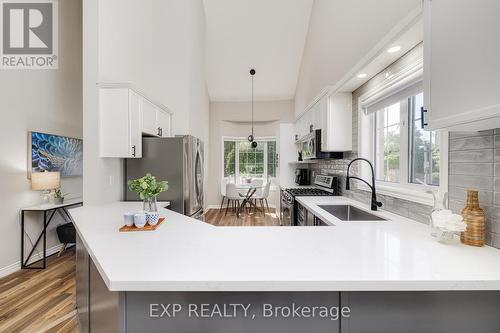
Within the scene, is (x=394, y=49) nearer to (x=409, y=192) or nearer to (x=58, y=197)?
(x=409, y=192)

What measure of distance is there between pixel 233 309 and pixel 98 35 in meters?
2.93

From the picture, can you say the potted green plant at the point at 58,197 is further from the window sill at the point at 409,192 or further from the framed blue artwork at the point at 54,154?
the window sill at the point at 409,192

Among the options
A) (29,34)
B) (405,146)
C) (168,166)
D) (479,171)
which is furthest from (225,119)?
(479,171)

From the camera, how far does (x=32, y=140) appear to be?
9.62ft

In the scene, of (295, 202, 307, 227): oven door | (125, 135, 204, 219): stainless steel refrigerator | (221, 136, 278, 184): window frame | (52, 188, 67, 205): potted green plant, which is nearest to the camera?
(295, 202, 307, 227): oven door

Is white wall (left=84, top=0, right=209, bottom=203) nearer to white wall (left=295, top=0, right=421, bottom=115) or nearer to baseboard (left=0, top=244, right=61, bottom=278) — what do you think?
baseboard (left=0, top=244, right=61, bottom=278)

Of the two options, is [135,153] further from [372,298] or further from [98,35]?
[372,298]

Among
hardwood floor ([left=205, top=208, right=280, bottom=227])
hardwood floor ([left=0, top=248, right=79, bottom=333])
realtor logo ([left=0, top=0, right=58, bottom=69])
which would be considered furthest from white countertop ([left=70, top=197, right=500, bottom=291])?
hardwood floor ([left=205, top=208, right=280, bottom=227])

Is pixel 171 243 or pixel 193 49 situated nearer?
pixel 171 243

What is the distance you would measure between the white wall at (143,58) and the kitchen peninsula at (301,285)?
5.85 ft

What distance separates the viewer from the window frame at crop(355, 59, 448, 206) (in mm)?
1377

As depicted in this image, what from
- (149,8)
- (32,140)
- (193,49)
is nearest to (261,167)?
(193,49)

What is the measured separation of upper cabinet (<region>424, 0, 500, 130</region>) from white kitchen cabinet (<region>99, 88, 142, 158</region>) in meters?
2.50

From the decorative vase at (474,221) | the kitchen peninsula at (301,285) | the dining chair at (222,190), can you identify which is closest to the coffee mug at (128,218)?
the kitchen peninsula at (301,285)
